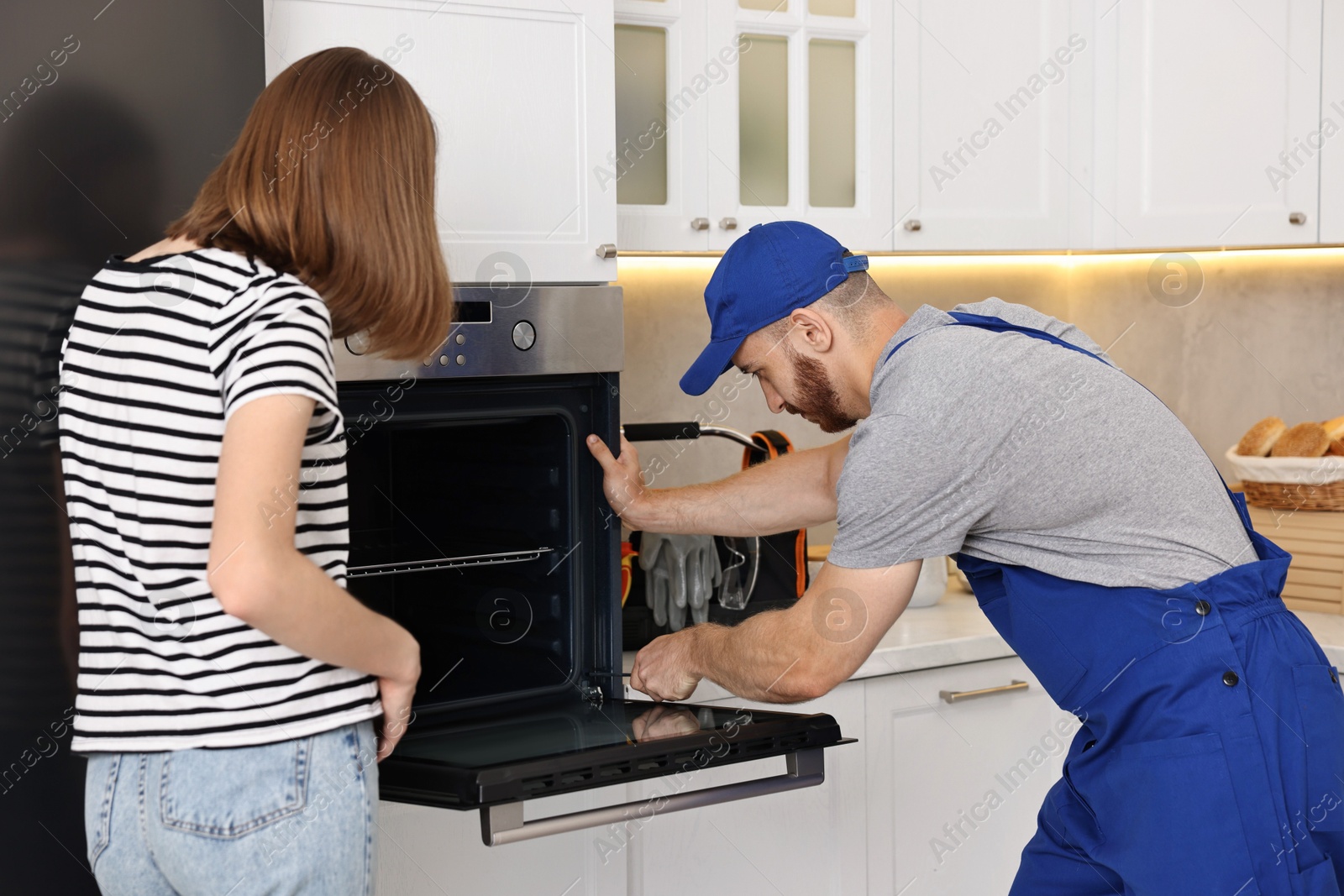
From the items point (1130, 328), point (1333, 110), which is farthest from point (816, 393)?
point (1130, 328)

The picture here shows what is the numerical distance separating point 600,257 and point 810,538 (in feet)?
3.43

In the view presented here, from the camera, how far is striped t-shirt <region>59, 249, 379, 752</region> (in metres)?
0.89

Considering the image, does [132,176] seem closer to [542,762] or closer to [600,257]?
[600,257]

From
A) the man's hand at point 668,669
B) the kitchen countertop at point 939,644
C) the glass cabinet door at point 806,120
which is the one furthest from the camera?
the glass cabinet door at point 806,120

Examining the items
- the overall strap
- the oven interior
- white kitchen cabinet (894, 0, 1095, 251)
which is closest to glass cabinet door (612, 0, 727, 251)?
white kitchen cabinet (894, 0, 1095, 251)

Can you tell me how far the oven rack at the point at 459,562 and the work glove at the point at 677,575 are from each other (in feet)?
1.13

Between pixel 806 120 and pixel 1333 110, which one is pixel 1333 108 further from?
pixel 806 120

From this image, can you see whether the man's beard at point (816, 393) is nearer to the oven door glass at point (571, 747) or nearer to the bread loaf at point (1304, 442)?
the oven door glass at point (571, 747)

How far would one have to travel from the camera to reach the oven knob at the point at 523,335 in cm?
143

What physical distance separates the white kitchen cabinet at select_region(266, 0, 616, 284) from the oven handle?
63 cm

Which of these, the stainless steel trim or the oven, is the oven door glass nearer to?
Result: the oven

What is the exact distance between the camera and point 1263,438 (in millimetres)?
2199

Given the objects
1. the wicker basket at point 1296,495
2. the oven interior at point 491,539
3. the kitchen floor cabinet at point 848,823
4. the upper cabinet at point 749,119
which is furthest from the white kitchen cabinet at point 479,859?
the wicker basket at point 1296,495

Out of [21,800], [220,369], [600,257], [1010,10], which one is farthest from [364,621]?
[1010,10]
